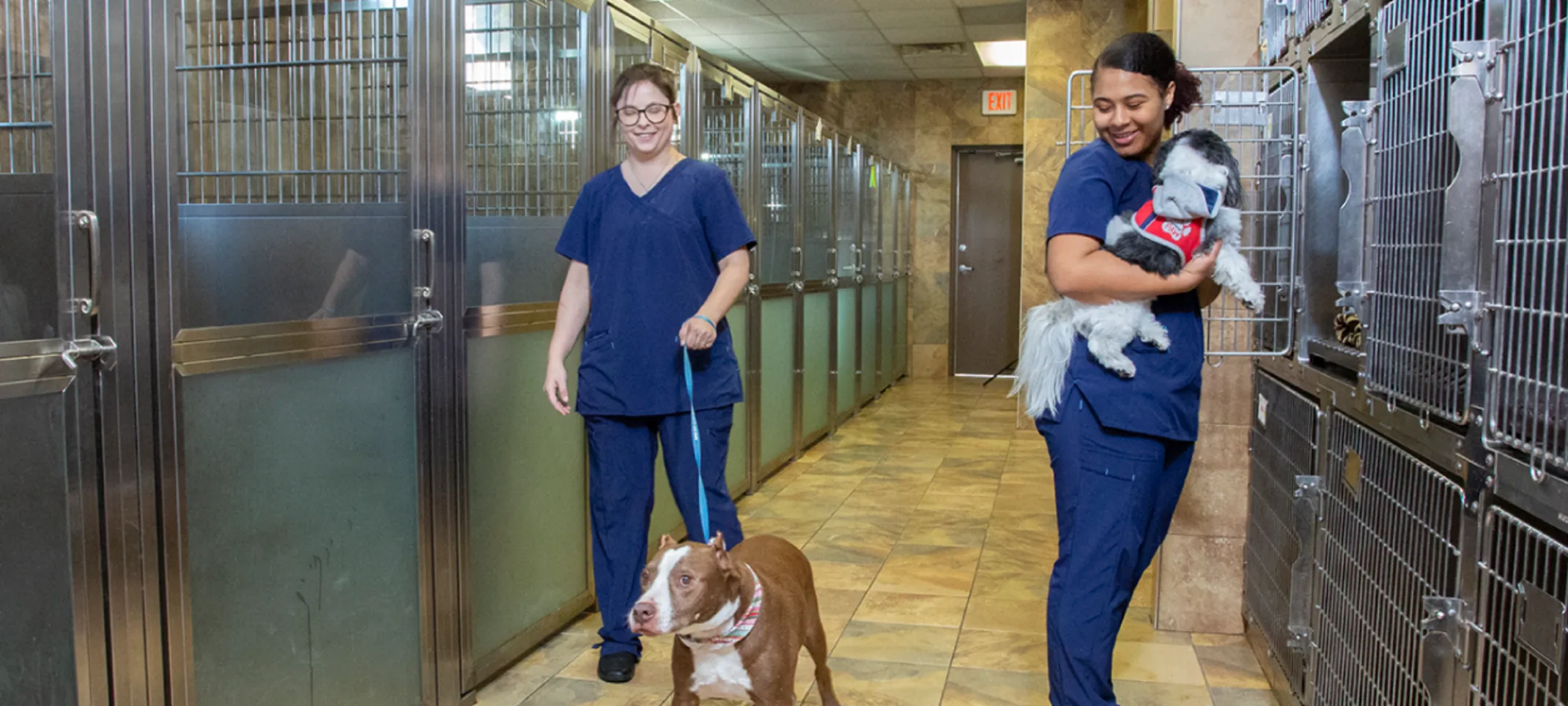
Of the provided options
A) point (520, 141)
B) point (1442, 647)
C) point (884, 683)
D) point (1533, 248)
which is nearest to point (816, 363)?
point (520, 141)

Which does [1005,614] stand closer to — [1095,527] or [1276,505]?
[1276,505]

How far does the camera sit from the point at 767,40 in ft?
30.9

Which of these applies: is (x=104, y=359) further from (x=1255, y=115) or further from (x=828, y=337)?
(x=828, y=337)

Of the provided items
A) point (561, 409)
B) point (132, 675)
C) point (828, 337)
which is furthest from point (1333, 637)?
point (828, 337)

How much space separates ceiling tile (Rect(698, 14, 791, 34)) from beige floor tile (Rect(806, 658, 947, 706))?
6.29 meters

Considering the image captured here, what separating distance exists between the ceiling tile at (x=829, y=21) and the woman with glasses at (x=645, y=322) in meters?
5.91

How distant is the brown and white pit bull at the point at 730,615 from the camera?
6.52 feet

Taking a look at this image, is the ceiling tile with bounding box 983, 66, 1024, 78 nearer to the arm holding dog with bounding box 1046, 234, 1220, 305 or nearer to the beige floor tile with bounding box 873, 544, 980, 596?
the beige floor tile with bounding box 873, 544, 980, 596

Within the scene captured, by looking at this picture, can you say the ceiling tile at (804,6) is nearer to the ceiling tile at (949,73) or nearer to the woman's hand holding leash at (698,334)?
the ceiling tile at (949,73)

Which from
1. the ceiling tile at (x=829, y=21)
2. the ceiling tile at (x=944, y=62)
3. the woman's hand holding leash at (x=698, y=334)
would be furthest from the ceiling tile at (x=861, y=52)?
the woman's hand holding leash at (x=698, y=334)

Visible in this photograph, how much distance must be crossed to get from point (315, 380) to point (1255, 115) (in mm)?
2287

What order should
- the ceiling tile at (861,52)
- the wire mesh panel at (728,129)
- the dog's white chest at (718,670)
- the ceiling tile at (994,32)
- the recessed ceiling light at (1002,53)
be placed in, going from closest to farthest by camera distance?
the dog's white chest at (718,670) < the wire mesh panel at (728,129) < the ceiling tile at (994,32) < the recessed ceiling light at (1002,53) < the ceiling tile at (861,52)

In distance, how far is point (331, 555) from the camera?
235 cm

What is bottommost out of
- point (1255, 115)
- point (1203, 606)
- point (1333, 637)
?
point (1203, 606)
